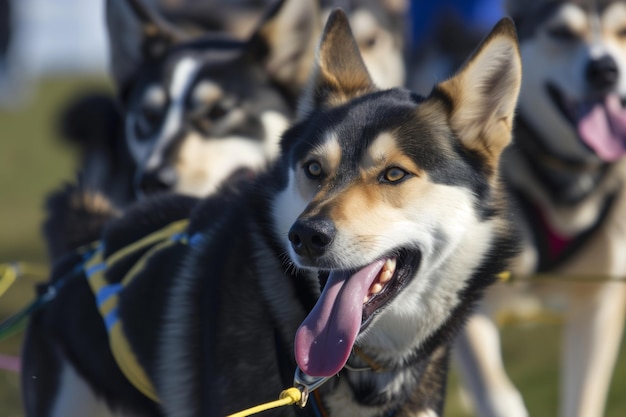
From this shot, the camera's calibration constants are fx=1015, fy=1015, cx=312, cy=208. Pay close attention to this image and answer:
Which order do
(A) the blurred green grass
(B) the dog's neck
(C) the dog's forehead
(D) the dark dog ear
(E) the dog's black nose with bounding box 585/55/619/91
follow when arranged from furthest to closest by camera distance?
(A) the blurred green grass, (D) the dark dog ear, (B) the dog's neck, (E) the dog's black nose with bounding box 585/55/619/91, (C) the dog's forehead

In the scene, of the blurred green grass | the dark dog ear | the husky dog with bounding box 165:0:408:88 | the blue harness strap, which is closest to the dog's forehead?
the blue harness strap

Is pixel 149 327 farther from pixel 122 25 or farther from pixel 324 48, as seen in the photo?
pixel 122 25

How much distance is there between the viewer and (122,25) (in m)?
4.59

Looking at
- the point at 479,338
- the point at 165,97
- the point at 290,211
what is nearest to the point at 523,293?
the point at 479,338

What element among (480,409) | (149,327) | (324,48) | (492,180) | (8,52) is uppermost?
(324,48)

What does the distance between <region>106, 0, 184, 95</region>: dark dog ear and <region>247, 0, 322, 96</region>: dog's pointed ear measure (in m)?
0.43

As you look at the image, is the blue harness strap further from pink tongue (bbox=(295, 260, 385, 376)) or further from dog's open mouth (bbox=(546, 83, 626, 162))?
dog's open mouth (bbox=(546, 83, 626, 162))

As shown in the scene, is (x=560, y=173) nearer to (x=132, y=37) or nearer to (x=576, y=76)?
(x=576, y=76)

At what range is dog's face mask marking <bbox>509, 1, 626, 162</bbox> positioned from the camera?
4098mm

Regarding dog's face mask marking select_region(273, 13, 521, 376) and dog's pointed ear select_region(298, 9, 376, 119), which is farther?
dog's pointed ear select_region(298, 9, 376, 119)

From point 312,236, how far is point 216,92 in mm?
2177

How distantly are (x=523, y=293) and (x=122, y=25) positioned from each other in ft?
7.00

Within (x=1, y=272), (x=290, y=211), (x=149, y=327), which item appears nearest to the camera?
(x=290, y=211)

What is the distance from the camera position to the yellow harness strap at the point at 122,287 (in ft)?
8.43
